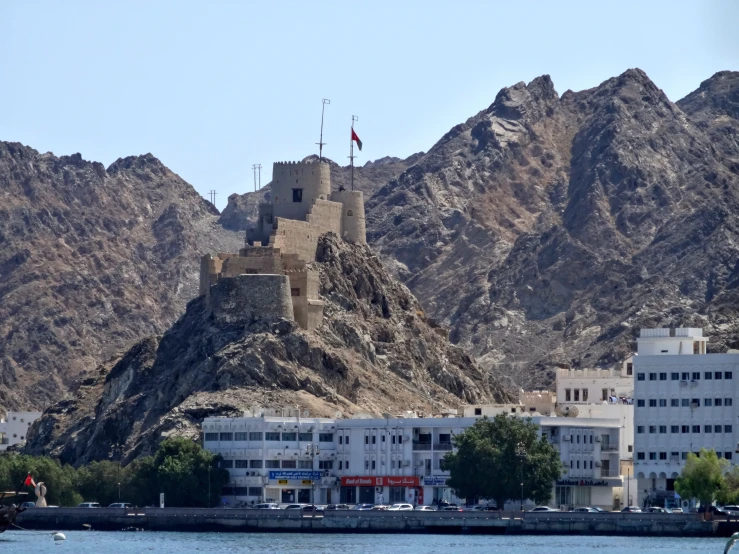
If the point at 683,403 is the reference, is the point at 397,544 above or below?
below

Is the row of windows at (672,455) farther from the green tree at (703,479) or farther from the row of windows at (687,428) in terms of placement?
the green tree at (703,479)

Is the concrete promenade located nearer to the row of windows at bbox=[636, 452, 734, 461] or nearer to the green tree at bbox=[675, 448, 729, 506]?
the green tree at bbox=[675, 448, 729, 506]

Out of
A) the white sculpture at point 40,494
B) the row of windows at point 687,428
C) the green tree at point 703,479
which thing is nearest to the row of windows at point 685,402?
the row of windows at point 687,428

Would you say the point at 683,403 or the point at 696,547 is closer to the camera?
the point at 696,547

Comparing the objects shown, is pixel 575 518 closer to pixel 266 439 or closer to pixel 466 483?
pixel 466 483

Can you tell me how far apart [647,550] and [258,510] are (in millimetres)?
45812

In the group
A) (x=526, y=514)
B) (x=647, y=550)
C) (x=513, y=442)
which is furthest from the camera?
(x=513, y=442)

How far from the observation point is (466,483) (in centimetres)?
18550

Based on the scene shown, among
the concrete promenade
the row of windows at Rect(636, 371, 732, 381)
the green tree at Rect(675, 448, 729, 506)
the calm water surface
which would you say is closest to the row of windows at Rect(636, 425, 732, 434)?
the row of windows at Rect(636, 371, 732, 381)

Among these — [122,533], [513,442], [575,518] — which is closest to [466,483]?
[513,442]

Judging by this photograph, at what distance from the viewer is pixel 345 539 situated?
561 feet

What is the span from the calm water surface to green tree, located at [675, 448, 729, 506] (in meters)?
10.8

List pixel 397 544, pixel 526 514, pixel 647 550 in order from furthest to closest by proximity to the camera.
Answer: pixel 526 514
pixel 397 544
pixel 647 550

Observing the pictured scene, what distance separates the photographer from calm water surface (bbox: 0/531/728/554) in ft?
503
